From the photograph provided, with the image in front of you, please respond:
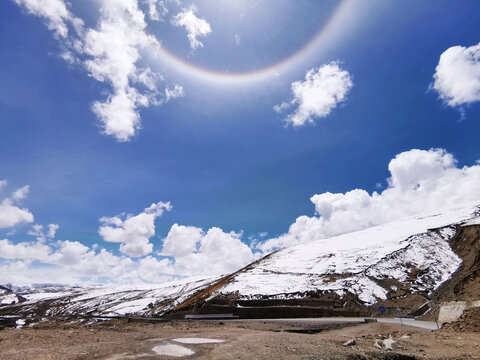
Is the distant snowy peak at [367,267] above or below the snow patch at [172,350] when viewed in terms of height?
above

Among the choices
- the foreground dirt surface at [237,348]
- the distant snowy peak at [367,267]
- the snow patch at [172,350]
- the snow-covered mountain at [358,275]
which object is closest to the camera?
the foreground dirt surface at [237,348]

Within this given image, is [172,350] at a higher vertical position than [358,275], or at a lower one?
lower

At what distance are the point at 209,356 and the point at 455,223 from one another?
10225cm

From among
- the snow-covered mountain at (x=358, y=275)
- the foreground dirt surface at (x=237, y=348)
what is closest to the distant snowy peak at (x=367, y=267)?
the snow-covered mountain at (x=358, y=275)

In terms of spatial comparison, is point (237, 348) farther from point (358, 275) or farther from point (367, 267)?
point (367, 267)

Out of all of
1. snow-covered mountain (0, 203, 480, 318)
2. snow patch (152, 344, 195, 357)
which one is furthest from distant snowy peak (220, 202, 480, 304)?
snow patch (152, 344, 195, 357)

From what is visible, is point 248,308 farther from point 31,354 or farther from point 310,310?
point 31,354

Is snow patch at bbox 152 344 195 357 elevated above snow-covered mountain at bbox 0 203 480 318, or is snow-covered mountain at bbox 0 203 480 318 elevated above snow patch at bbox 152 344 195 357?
snow-covered mountain at bbox 0 203 480 318

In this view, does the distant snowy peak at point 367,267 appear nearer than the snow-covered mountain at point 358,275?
No

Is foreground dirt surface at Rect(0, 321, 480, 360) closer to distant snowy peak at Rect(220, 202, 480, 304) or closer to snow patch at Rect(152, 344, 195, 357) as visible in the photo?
snow patch at Rect(152, 344, 195, 357)

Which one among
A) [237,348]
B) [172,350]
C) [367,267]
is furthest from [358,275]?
[172,350]

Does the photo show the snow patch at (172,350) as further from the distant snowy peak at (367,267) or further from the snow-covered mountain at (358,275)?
the distant snowy peak at (367,267)

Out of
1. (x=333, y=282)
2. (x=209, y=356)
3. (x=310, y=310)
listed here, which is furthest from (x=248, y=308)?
(x=209, y=356)

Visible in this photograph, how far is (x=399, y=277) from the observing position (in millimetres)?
64625
